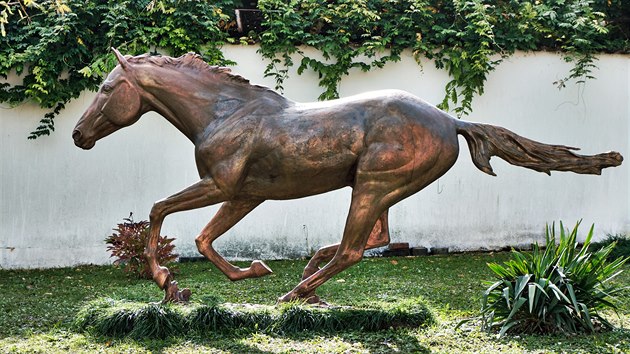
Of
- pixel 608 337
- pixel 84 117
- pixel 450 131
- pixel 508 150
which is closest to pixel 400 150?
pixel 450 131

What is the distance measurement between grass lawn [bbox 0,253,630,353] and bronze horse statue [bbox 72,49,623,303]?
0.73 m

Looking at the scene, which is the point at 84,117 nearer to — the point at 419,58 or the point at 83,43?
the point at 83,43

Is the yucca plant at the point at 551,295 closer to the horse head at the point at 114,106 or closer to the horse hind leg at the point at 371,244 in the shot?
the horse hind leg at the point at 371,244

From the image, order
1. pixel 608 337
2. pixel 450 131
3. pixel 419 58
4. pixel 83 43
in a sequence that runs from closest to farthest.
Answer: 1. pixel 608 337
2. pixel 450 131
3. pixel 83 43
4. pixel 419 58

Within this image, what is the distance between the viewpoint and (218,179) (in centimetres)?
676

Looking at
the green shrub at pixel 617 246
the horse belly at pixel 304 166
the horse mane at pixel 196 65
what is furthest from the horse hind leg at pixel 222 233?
the green shrub at pixel 617 246

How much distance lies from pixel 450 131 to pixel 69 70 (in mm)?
6050

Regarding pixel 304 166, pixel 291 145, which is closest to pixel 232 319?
pixel 304 166

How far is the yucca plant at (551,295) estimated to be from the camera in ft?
21.4

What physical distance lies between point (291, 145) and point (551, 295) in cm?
227

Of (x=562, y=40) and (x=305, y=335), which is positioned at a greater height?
(x=562, y=40)

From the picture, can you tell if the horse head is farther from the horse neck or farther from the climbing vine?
the climbing vine

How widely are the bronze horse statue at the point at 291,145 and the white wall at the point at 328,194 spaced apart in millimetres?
4167

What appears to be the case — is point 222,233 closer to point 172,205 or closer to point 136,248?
point 172,205
